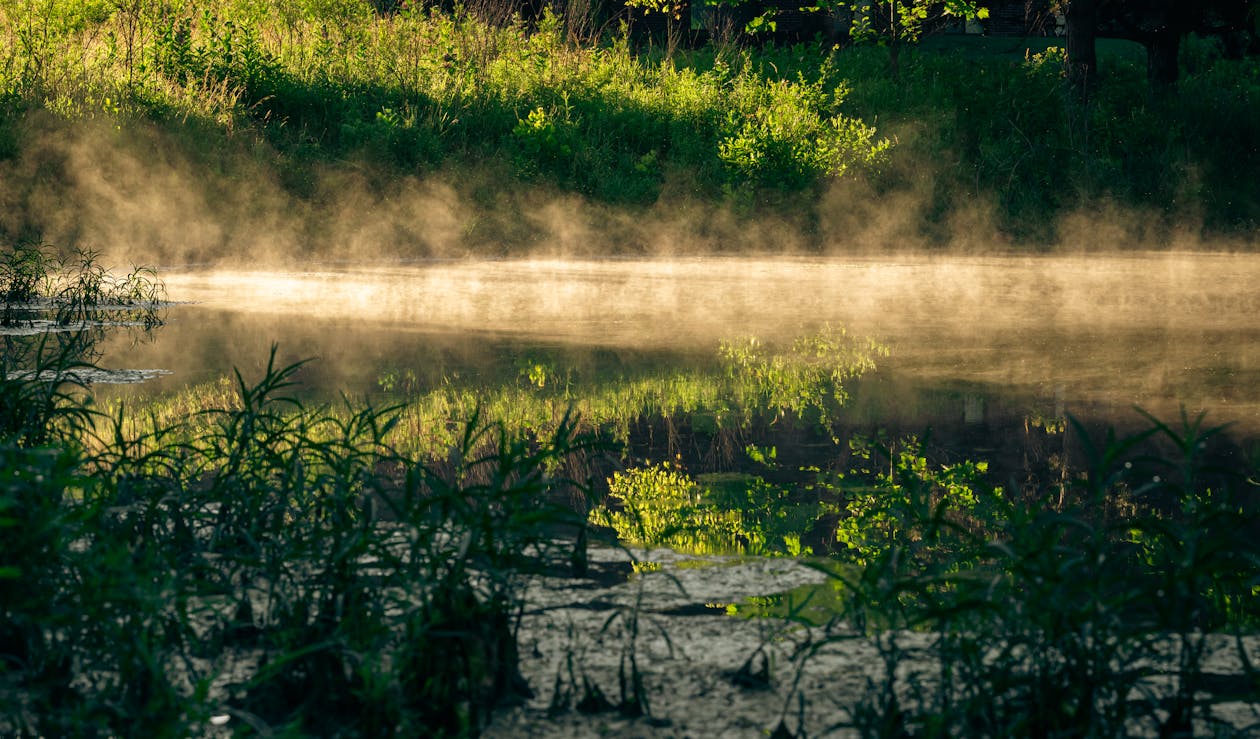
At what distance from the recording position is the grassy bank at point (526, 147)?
15.4 metres

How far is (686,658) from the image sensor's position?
3.59 metres

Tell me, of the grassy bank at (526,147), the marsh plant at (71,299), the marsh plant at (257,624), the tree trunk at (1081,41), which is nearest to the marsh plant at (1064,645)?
the marsh plant at (257,624)

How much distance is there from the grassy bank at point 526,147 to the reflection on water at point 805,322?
1481 mm

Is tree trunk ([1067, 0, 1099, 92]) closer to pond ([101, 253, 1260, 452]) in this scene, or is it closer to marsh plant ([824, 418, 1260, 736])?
pond ([101, 253, 1260, 452])

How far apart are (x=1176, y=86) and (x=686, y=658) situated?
1930 cm

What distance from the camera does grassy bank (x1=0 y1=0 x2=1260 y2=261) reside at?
15.4 metres

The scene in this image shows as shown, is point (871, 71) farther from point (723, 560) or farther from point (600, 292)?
point (723, 560)

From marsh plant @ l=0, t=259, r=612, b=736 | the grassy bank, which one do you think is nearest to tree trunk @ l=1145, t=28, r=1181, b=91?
the grassy bank

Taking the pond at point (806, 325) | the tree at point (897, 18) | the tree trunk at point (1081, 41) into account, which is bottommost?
the pond at point (806, 325)

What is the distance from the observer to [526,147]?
57.0 feet

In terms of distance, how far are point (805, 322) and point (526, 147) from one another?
745cm

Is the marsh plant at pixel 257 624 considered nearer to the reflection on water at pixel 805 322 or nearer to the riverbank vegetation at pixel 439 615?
the riverbank vegetation at pixel 439 615

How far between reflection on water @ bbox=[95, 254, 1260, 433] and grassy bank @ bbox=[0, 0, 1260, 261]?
148 cm

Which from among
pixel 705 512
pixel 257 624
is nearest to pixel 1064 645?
pixel 257 624
